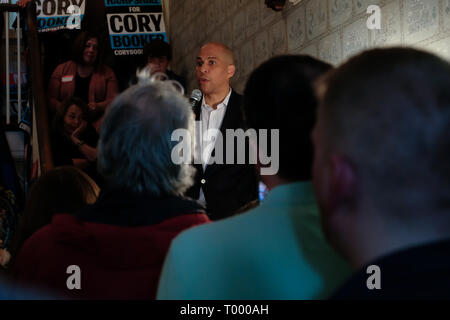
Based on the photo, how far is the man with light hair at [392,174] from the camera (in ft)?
2.20

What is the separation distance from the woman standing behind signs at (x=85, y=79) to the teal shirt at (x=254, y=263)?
470 cm

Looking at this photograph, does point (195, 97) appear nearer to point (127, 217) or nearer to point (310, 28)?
point (310, 28)

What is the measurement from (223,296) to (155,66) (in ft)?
14.9

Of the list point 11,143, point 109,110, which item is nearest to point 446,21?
point 109,110

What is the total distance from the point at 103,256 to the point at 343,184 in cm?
76

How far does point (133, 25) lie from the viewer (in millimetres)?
6715

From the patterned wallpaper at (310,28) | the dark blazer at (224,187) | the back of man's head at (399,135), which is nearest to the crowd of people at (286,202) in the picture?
the back of man's head at (399,135)

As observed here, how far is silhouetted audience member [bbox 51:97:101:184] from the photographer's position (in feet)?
14.9

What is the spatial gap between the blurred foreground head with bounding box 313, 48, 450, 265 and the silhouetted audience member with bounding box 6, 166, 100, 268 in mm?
1063

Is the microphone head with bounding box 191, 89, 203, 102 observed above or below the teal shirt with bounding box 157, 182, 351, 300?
above

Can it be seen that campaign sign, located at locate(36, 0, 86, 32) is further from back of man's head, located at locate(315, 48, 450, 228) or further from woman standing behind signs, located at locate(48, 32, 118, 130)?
back of man's head, located at locate(315, 48, 450, 228)

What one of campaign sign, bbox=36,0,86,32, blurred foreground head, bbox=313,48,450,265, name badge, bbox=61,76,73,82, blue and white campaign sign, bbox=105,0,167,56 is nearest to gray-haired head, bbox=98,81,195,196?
blurred foreground head, bbox=313,48,450,265
